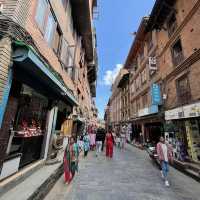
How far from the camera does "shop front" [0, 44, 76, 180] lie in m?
3.45

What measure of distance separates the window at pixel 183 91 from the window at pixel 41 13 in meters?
8.73

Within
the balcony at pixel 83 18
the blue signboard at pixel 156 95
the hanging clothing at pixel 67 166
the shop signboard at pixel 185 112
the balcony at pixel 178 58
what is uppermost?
the balcony at pixel 83 18

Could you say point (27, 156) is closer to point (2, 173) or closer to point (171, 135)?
point (2, 173)

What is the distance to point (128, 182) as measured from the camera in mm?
4988

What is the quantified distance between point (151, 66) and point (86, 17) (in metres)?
7.29

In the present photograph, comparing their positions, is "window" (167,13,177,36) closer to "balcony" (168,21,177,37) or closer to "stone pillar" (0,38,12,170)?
"balcony" (168,21,177,37)

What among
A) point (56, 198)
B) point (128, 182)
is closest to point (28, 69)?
point (56, 198)

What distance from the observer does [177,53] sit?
10078mm

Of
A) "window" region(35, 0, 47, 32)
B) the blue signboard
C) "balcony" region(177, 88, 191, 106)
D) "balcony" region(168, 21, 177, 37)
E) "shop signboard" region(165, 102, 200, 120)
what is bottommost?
"shop signboard" region(165, 102, 200, 120)

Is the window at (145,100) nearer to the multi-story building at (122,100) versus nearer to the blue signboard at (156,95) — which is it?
the blue signboard at (156,95)

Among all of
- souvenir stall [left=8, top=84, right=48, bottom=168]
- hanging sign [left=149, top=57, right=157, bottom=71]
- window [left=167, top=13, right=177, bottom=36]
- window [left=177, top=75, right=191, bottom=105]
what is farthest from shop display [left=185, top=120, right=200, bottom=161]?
souvenir stall [left=8, top=84, right=48, bottom=168]

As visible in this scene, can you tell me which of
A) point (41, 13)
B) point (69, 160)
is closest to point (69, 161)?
point (69, 160)

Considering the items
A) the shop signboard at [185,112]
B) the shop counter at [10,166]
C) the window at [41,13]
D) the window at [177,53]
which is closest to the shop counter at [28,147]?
the shop counter at [10,166]

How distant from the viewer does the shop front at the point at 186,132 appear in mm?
7353
